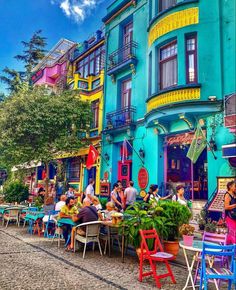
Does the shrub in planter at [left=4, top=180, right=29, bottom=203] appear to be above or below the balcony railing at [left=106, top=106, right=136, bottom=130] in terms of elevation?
below

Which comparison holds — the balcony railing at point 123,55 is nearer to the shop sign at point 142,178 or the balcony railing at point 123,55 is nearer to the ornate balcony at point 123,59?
the ornate balcony at point 123,59

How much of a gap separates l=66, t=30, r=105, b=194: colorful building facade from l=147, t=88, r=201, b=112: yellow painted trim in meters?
5.97

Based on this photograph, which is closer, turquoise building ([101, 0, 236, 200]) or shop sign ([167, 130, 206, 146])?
turquoise building ([101, 0, 236, 200])

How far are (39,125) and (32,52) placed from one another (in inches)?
585

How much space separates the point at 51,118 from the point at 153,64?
6.29 m

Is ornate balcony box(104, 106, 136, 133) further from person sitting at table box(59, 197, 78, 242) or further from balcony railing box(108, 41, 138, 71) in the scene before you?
person sitting at table box(59, 197, 78, 242)

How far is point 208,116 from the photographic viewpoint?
10914 mm

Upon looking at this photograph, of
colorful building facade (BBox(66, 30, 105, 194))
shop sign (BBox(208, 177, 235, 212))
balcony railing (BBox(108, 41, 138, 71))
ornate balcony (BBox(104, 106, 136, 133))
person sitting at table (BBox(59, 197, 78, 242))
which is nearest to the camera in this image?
person sitting at table (BBox(59, 197, 78, 242))

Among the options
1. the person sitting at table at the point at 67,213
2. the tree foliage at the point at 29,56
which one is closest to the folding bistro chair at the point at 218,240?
the person sitting at table at the point at 67,213

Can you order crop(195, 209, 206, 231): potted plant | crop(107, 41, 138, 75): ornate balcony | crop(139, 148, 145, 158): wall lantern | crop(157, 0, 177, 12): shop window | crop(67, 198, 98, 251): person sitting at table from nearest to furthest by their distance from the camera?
crop(67, 198, 98, 251): person sitting at table, crop(195, 209, 206, 231): potted plant, crop(157, 0, 177, 12): shop window, crop(139, 148, 145, 158): wall lantern, crop(107, 41, 138, 75): ornate balcony

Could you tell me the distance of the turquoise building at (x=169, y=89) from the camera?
10.7 meters

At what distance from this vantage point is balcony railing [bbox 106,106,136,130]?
583 inches

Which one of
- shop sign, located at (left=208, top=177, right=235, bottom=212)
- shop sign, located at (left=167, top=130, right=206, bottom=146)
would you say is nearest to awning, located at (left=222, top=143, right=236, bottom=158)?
shop sign, located at (left=208, top=177, right=235, bottom=212)

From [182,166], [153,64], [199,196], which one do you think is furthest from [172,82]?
[199,196]
